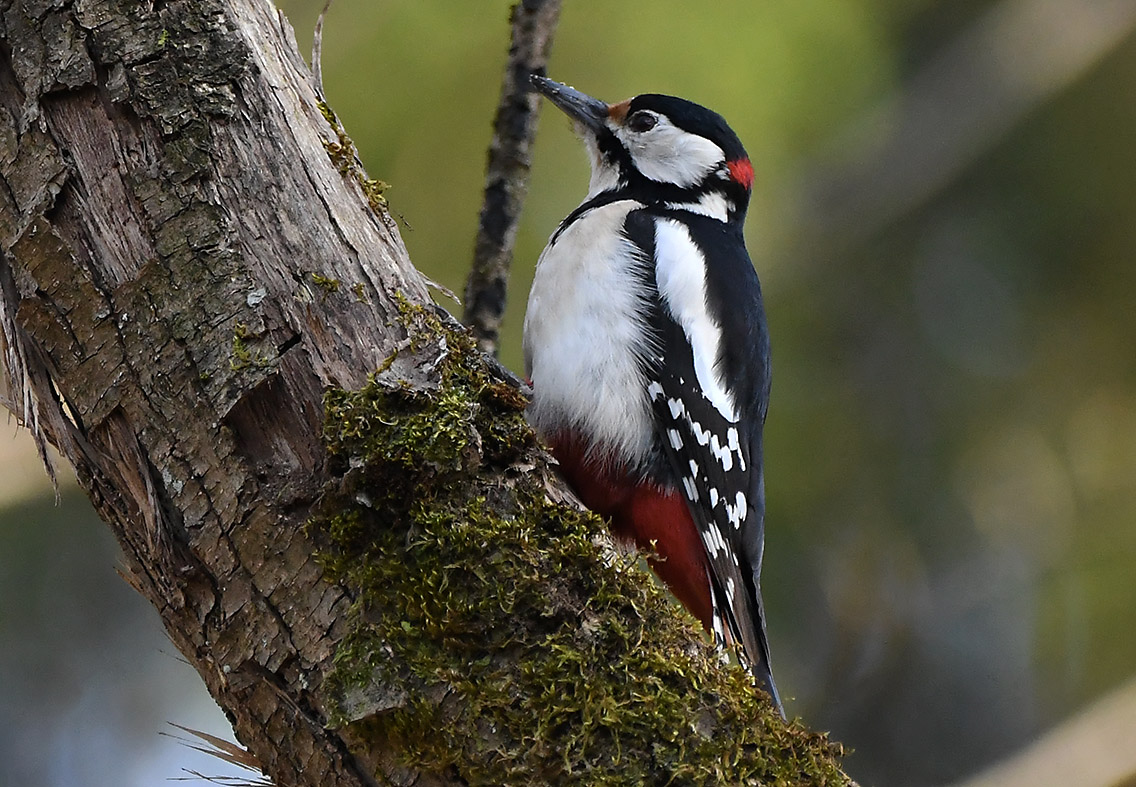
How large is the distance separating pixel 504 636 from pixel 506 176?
137 centimetres

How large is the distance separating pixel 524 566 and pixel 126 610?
351cm

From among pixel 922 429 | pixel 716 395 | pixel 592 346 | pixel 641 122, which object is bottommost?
pixel 922 429

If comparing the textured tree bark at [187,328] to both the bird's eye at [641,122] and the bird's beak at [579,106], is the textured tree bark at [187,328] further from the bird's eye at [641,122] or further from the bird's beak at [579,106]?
the bird's eye at [641,122]

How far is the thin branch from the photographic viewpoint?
2627 mm

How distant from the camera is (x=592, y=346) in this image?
2510mm

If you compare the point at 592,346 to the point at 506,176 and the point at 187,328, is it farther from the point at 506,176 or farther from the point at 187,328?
the point at 187,328

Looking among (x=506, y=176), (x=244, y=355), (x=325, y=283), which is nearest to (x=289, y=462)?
(x=244, y=355)

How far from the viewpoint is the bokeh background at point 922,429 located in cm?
418

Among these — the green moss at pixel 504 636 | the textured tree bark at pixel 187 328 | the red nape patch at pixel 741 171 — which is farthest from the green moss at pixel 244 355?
the red nape patch at pixel 741 171

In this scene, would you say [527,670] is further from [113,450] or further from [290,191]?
[290,191]

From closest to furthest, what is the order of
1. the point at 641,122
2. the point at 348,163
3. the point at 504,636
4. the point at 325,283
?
the point at 504,636, the point at 325,283, the point at 348,163, the point at 641,122

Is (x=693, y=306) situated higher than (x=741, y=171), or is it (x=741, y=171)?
(x=741, y=171)

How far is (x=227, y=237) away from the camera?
5.60 feet

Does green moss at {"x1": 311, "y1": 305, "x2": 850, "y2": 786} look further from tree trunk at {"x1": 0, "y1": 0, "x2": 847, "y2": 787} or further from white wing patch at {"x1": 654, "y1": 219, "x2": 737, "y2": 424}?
white wing patch at {"x1": 654, "y1": 219, "x2": 737, "y2": 424}
